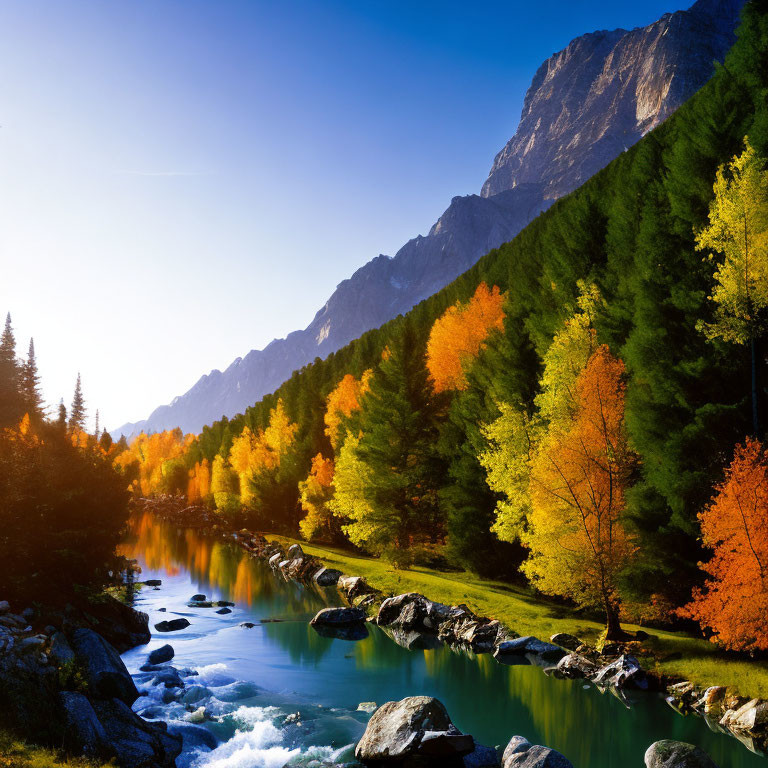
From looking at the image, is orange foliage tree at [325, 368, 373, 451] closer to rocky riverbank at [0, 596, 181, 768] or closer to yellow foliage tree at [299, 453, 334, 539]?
yellow foliage tree at [299, 453, 334, 539]

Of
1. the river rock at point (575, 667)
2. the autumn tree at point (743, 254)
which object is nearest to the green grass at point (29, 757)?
the river rock at point (575, 667)

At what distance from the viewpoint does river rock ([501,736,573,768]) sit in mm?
13977

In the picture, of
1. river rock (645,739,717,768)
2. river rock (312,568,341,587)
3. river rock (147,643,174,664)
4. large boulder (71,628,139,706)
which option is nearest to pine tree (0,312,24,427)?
river rock (312,568,341,587)

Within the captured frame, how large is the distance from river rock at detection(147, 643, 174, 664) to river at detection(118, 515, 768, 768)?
40 cm

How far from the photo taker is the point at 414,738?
15.1 metres

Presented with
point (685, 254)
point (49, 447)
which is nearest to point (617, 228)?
point (685, 254)

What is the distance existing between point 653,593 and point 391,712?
13703mm

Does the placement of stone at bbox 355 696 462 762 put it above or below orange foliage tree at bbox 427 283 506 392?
below

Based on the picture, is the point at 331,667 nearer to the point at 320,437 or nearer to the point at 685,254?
the point at 685,254

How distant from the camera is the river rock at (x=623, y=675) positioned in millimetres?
20344

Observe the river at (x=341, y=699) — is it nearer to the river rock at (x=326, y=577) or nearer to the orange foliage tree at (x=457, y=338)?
the river rock at (x=326, y=577)

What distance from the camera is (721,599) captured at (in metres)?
18.7

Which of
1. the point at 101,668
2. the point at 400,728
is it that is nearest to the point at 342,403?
the point at 101,668

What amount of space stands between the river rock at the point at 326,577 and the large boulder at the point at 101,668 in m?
25.0
